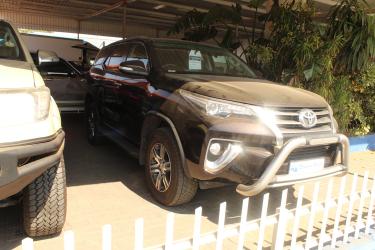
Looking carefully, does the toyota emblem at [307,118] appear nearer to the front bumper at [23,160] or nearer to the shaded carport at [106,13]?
the front bumper at [23,160]

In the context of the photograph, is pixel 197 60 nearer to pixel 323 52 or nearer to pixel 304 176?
pixel 304 176

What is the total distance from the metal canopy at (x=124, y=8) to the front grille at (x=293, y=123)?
726 cm

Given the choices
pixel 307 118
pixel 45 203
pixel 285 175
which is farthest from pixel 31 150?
pixel 307 118

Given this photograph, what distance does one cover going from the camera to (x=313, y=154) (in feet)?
12.1

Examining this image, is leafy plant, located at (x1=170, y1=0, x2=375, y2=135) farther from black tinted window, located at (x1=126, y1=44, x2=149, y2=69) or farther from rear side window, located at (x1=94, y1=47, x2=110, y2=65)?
black tinted window, located at (x1=126, y1=44, x2=149, y2=69)

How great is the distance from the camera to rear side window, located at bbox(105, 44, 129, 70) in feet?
17.5

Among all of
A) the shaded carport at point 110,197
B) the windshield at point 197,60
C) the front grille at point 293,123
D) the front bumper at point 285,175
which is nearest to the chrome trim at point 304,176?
the front bumper at point 285,175

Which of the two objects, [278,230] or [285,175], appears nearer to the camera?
[278,230]

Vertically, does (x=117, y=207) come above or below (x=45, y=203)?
below

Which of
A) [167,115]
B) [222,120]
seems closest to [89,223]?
[167,115]

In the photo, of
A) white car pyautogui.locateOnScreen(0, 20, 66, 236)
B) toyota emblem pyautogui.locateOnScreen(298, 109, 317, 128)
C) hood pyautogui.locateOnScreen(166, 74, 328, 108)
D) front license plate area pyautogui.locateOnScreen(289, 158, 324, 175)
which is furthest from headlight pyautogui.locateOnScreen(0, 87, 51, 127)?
toyota emblem pyautogui.locateOnScreen(298, 109, 317, 128)

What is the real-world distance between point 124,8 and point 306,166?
8.40 metres

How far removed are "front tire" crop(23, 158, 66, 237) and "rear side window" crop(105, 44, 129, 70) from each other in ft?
8.74

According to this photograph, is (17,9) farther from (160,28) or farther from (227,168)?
(227,168)
